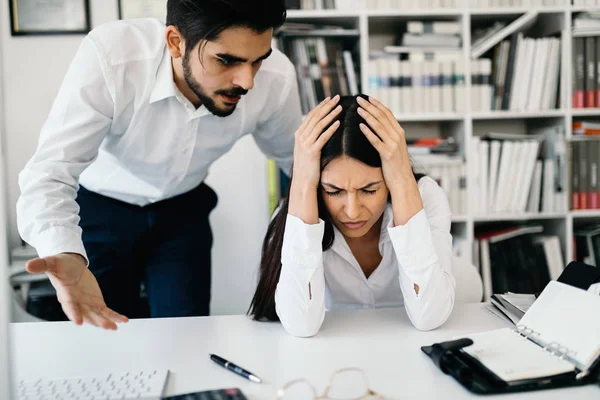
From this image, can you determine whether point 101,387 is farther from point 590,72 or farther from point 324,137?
point 590,72

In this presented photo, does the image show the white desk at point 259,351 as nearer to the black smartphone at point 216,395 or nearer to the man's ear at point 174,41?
the black smartphone at point 216,395

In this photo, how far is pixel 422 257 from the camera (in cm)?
113

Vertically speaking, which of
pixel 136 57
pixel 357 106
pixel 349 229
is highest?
pixel 136 57

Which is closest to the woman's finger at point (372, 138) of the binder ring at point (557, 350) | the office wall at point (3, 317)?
the binder ring at point (557, 350)

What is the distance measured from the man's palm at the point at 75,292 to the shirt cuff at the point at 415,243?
1.85 ft

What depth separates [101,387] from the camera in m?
0.84

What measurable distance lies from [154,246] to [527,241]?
177 cm

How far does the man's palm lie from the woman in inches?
13.4

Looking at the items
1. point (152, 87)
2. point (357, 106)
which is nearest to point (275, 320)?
point (357, 106)

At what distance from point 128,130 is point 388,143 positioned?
0.68m

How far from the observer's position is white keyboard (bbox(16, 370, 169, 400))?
2.65 ft

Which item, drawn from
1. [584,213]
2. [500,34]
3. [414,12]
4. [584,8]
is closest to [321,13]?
[414,12]

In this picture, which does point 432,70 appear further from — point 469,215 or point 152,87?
point 152,87

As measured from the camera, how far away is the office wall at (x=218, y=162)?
8.33 ft
